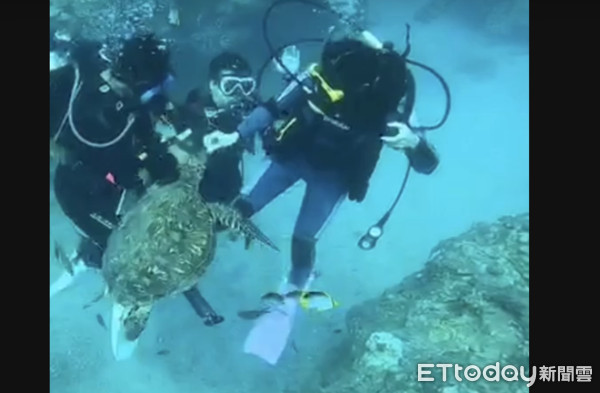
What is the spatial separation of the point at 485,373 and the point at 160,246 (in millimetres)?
2122

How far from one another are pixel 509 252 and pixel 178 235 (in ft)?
7.43

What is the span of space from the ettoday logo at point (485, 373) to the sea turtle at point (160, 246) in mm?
1314

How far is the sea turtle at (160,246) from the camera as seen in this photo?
12.3ft

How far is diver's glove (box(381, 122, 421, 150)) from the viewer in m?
3.96

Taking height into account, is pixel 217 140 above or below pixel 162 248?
above

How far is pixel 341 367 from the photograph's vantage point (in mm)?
4145

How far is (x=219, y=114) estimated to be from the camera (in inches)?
165

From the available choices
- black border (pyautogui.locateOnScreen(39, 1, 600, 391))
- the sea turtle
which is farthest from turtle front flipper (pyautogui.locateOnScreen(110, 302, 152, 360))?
black border (pyautogui.locateOnScreen(39, 1, 600, 391))
